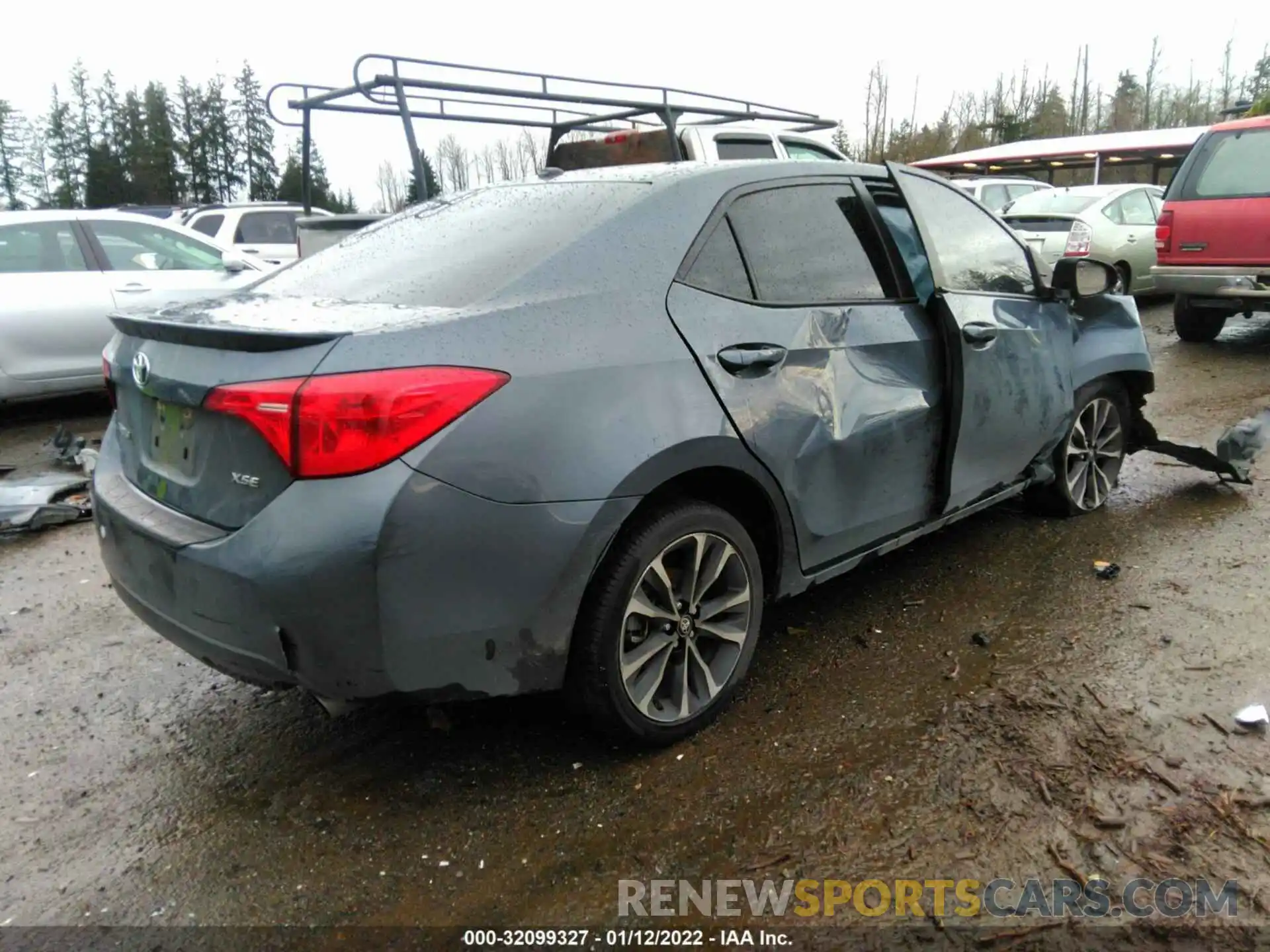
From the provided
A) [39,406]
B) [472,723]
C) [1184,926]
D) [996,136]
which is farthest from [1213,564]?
[996,136]

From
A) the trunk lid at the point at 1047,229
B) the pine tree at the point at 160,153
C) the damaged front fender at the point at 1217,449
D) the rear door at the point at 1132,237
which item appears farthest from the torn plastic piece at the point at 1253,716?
the pine tree at the point at 160,153

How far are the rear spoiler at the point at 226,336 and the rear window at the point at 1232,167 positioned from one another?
858 cm

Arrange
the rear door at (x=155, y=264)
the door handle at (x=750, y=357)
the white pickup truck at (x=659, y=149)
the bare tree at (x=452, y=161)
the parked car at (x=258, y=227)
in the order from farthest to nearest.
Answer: the bare tree at (x=452, y=161)
the parked car at (x=258, y=227)
the rear door at (x=155, y=264)
the white pickup truck at (x=659, y=149)
the door handle at (x=750, y=357)

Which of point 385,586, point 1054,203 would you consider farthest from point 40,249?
point 1054,203

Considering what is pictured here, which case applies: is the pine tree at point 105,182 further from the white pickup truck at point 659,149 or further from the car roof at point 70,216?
the white pickup truck at point 659,149

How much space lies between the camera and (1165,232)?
8.61 m

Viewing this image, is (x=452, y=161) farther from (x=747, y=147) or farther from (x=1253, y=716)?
(x=1253, y=716)

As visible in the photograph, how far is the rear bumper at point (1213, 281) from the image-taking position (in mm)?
7977

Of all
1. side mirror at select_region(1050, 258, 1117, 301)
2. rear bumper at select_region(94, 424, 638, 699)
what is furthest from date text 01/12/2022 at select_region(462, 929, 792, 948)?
side mirror at select_region(1050, 258, 1117, 301)

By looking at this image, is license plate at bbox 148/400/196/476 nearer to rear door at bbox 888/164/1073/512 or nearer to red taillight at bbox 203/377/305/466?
red taillight at bbox 203/377/305/466

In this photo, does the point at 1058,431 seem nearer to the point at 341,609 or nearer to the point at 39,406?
the point at 341,609

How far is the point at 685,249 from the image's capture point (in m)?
2.73

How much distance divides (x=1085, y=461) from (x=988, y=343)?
131 cm

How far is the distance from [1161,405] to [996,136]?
48.8 m
